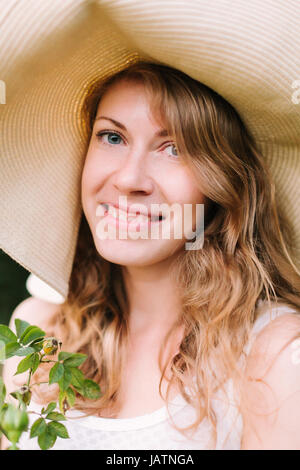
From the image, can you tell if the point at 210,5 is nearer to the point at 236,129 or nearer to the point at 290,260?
the point at 236,129

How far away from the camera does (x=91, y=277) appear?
6.11 feet

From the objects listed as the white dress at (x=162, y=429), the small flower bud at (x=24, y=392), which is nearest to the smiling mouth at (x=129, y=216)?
the white dress at (x=162, y=429)

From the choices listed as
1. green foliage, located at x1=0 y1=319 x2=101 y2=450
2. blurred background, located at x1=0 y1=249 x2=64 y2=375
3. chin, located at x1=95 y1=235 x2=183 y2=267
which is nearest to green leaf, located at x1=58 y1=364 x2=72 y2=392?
green foliage, located at x1=0 y1=319 x2=101 y2=450

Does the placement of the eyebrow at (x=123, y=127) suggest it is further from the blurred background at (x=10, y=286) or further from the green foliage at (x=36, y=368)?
the blurred background at (x=10, y=286)

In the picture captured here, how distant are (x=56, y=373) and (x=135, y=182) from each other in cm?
59

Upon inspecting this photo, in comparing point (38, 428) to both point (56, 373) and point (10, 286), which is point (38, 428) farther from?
point (10, 286)

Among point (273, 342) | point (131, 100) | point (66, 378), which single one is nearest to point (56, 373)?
point (66, 378)

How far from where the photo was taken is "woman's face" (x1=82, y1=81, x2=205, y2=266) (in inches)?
53.1

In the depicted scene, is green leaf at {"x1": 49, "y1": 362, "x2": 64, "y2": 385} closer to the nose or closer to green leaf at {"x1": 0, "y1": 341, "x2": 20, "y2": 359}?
green leaf at {"x1": 0, "y1": 341, "x2": 20, "y2": 359}

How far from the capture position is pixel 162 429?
1389 millimetres

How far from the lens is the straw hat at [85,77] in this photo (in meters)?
1.08

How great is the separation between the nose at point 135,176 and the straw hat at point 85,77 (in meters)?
0.26

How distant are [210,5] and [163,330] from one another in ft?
3.22

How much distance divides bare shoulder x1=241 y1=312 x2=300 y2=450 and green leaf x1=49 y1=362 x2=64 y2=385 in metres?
0.60
